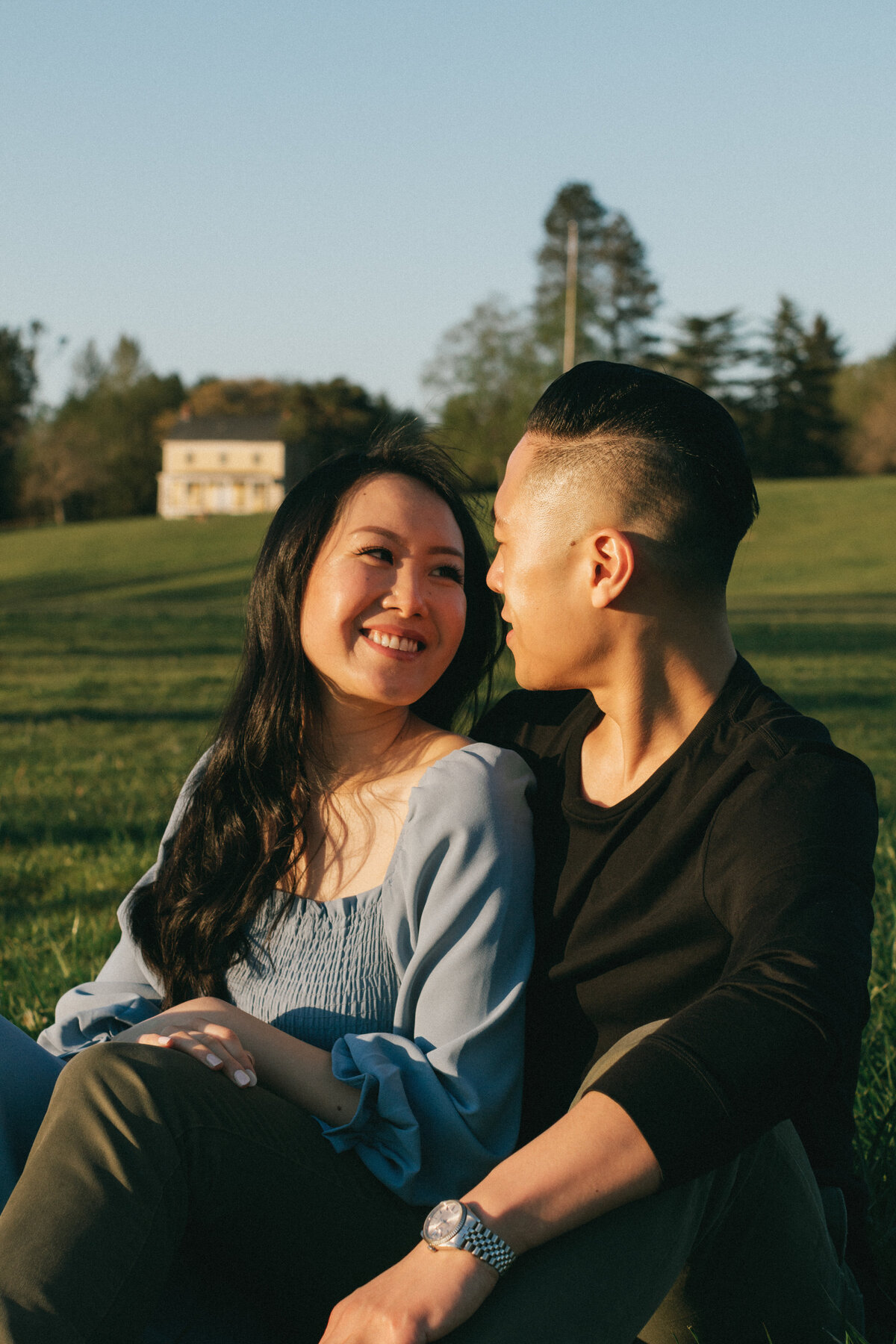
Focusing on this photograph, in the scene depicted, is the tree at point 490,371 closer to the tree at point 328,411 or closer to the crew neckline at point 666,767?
the tree at point 328,411

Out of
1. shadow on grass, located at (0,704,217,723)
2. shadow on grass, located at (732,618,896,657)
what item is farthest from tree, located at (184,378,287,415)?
shadow on grass, located at (0,704,217,723)

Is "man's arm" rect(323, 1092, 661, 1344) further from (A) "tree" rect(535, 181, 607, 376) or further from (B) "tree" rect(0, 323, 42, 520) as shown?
(A) "tree" rect(535, 181, 607, 376)

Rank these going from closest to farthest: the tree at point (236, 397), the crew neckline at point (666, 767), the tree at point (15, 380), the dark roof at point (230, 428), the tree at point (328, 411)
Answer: the crew neckline at point (666, 767)
the tree at point (15, 380)
the tree at point (328, 411)
the dark roof at point (230, 428)
the tree at point (236, 397)

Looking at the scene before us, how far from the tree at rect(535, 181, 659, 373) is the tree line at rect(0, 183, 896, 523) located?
0.09 m

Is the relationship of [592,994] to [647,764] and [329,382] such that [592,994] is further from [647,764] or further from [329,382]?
[329,382]

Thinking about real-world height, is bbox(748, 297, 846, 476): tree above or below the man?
above

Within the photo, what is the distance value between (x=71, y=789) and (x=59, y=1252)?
5684 mm

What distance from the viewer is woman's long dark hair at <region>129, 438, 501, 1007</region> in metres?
2.51

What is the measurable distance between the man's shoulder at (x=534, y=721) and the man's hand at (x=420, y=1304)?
3.59 feet

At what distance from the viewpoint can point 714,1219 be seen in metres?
1.71

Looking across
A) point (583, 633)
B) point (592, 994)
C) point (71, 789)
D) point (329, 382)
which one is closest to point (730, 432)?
point (583, 633)

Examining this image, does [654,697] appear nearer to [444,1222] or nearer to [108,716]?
[444,1222]

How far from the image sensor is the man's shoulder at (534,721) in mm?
2469

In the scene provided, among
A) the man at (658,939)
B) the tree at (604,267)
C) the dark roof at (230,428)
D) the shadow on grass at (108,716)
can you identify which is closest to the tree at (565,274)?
the tree at (604,267)
